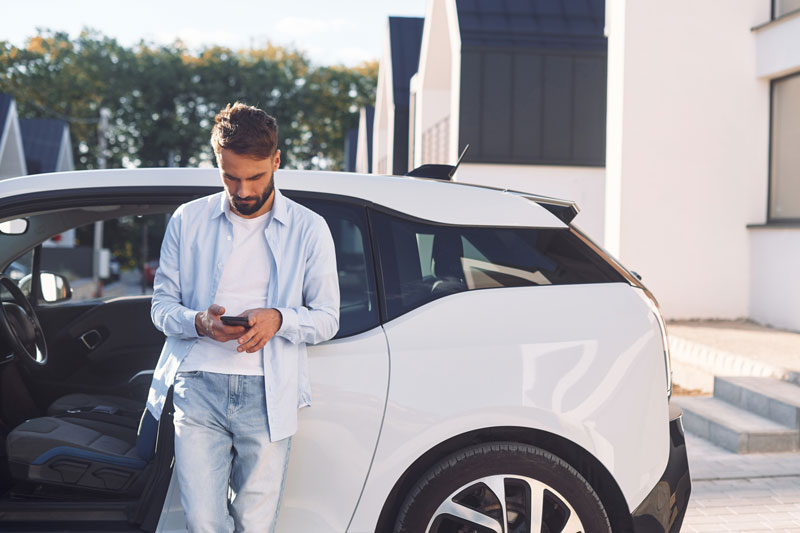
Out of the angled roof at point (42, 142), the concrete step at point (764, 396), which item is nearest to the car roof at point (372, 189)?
the concrete step at point (764, 396)

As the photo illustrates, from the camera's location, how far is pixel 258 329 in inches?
83.0

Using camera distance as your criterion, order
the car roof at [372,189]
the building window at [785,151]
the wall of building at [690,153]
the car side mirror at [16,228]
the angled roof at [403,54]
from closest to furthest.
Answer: the car roof at [372,189] → the car side mirror at [16,228] → the building window at [785,151] → the wall of building at [690,153] → the angled roof at [403,54]

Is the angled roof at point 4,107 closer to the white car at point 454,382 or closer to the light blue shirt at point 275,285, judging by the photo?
the white car at point 454,382

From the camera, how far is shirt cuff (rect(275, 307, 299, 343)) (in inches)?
86.1

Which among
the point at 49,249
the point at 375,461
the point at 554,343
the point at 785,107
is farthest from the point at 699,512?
the point at 49,249

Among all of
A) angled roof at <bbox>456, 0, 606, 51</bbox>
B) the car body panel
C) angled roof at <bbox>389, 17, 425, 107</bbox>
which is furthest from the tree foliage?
the car body panel

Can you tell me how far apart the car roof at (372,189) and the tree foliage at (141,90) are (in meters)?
42.3

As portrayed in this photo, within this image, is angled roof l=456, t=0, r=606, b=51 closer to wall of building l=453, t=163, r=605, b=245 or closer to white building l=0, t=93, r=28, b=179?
wall of building l=453, t=163, r=605, b=245

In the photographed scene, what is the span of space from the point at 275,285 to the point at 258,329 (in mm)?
208

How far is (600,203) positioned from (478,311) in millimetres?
10750

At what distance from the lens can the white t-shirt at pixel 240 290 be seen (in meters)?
2.25

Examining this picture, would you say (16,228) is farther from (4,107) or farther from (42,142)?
(42,142)

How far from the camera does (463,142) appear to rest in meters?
12.9

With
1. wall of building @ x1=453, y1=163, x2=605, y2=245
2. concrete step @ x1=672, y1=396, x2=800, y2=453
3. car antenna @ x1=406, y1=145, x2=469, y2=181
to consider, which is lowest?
concrete step @ x1=672, y1=396, x2=800, y2=453
